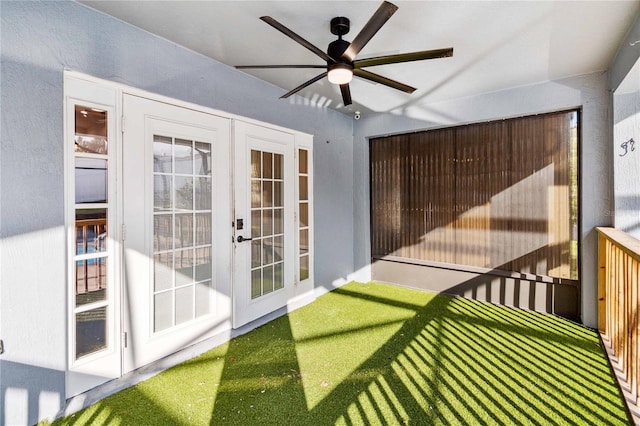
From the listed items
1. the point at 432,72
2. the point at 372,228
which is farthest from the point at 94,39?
the point at 372,228

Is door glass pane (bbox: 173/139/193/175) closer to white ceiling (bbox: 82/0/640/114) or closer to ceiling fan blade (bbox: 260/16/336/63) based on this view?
white ceiling (bbox: 82/0/640/114)

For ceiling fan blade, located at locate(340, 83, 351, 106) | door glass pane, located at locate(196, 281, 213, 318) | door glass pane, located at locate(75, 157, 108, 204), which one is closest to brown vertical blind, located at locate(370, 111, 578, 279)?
ceiling fan blade, located at locate(340, 83, 351, 106)

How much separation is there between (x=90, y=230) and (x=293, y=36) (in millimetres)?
1999

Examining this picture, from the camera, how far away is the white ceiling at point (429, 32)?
84.5 inches

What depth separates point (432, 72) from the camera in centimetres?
322

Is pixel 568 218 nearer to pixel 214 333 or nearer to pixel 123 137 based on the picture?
pixel 214 333

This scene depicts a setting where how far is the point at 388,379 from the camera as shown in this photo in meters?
2.28

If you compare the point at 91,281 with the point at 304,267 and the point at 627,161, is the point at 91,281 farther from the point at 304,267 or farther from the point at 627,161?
the point at 627,161

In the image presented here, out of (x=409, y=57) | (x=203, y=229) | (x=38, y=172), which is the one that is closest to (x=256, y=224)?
(x=203, y=229)

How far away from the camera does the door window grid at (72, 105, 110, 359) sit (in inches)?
84.4

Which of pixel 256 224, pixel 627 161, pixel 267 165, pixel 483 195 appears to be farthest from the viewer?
pixel 483 195

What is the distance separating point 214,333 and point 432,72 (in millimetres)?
3542

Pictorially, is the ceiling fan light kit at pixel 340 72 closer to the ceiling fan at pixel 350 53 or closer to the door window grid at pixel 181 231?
the ceiling fan at pixel 350 53

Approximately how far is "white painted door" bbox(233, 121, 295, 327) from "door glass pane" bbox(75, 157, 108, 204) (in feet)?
3.81
